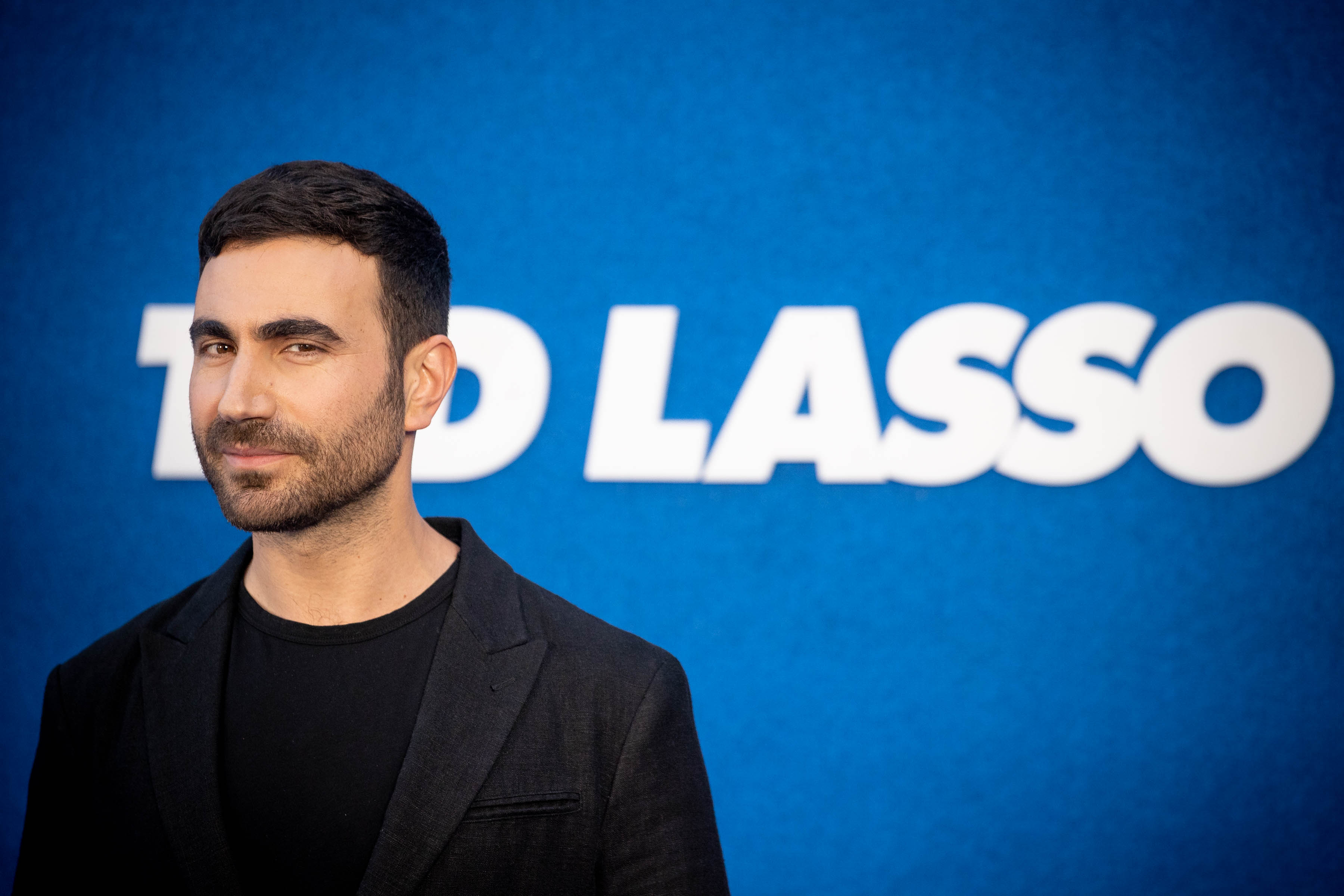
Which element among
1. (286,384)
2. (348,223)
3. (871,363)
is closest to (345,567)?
(286,384)

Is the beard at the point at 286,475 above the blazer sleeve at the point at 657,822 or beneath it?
above

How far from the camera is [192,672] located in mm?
1207

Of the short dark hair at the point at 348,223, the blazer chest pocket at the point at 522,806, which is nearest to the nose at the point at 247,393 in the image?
the short dark hair at the point at 348,223

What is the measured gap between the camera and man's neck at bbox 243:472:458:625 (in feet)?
3.98

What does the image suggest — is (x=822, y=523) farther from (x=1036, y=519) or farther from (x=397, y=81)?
(x=397, y=81)

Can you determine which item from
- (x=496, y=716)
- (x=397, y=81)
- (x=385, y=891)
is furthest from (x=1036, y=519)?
(x=397, y=81)

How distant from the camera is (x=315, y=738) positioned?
1.16m

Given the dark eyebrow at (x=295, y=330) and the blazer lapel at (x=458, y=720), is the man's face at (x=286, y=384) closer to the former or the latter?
the dark eyebrow at (x=295, y=330)

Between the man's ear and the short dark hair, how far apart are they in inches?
0.7

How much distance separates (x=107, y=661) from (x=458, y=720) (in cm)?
56

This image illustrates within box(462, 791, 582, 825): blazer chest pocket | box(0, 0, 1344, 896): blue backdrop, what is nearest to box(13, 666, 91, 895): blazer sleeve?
box(462, 791, 582, 825): blazer chest pocket

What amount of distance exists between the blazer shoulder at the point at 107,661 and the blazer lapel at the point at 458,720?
45cm

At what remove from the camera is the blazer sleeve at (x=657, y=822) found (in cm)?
116

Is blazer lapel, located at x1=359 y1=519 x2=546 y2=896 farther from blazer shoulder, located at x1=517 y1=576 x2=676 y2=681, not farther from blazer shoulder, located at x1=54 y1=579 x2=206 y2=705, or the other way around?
blazer shoulder, located at x1=54 y1=579 x2=206 y2=705
